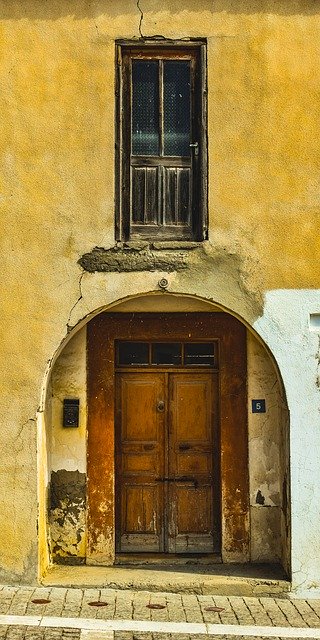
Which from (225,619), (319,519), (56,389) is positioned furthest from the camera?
(56,389)

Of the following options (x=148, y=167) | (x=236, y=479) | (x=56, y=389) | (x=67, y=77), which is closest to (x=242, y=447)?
(x=236, y=479)

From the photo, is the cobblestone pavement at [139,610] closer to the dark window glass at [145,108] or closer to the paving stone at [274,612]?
the paving stone at [274,612]

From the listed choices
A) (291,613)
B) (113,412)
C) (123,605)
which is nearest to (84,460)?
(113,412)

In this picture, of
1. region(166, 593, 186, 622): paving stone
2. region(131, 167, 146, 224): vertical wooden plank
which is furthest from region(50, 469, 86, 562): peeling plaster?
region(131, 167, 146, 224): vertical wooden plank

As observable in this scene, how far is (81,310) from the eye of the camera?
989 centimetres

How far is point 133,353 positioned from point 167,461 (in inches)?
49.6

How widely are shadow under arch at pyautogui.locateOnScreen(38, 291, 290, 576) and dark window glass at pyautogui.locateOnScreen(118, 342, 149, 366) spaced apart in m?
0.41

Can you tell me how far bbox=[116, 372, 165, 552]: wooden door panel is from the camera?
1085cm

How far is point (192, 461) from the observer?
35.8 feet

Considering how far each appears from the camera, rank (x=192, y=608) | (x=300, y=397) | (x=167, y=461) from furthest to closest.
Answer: (x=167, y=461) < (x=300, y=397) < (x=192, y=608)

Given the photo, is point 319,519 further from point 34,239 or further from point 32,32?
point 32,32

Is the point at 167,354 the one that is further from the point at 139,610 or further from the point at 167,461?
the point at 139,610

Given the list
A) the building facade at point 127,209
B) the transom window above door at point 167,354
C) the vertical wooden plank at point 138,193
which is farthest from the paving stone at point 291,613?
the vertical wooden plank at point 138,193

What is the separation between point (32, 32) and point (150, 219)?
7.31ft
